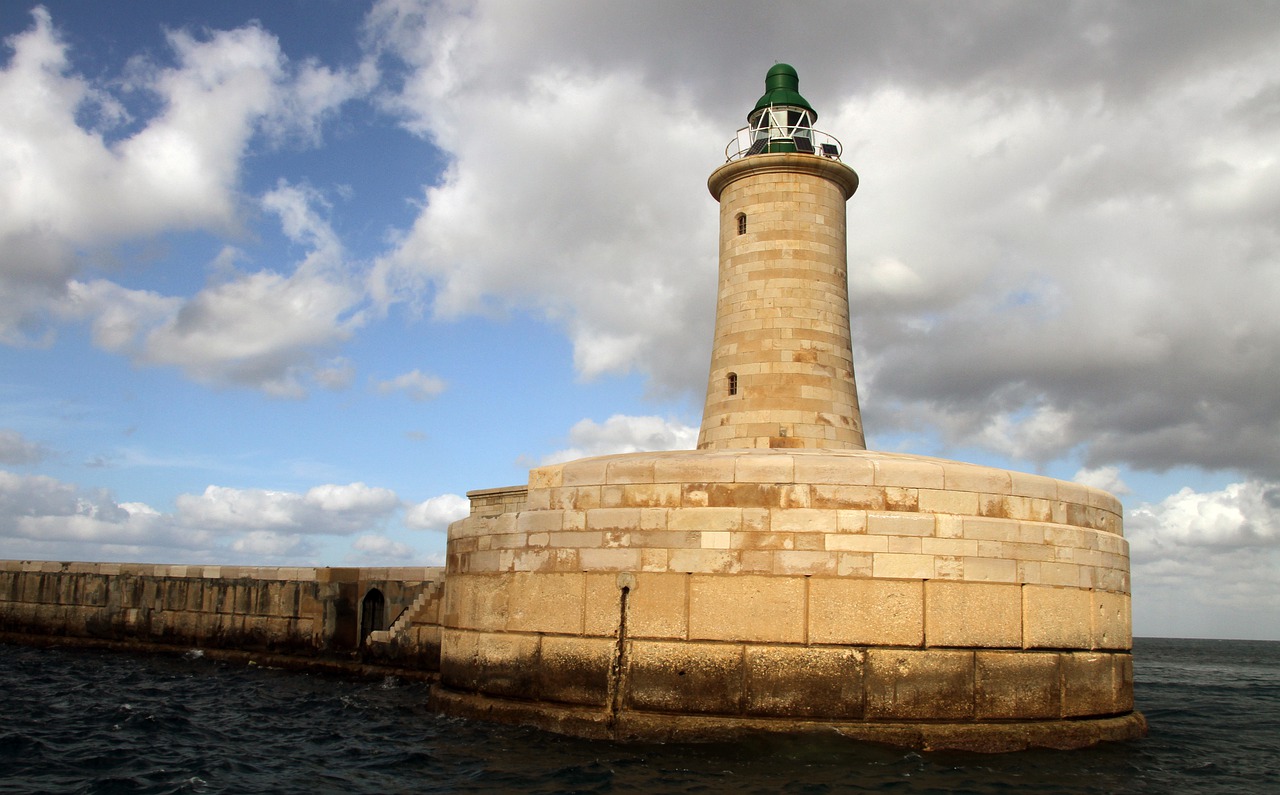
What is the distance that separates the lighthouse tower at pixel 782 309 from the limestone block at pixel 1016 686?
6.16 m

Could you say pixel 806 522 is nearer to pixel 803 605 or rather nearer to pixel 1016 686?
pixel 803 605

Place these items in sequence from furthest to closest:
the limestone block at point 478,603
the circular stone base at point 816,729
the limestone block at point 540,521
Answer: the limestone block at point 478,603 < the limestone block at point 540,521 < the circular stone base at point 816,729

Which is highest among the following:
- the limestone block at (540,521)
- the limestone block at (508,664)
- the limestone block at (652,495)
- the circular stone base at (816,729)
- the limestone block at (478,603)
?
the limestone block at (652,495)

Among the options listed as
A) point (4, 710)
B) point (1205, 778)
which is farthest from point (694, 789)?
point (4, 710)

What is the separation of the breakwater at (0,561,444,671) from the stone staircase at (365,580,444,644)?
20mm

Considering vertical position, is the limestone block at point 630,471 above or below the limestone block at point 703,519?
above

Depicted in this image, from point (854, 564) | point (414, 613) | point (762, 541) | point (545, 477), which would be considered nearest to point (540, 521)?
point (545, 477)

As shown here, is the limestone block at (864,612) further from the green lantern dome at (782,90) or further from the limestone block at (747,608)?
the green lantern dome at (782,90)

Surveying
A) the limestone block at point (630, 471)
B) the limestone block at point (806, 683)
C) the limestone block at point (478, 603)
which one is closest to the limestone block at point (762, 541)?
the limestone block at point (806, 683)

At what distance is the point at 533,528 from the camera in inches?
427

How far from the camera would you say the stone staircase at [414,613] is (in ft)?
52.4

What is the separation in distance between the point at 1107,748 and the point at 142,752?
32.2 feet

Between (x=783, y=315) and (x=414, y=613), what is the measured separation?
25.3 ft

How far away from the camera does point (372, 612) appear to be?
17.6 m
